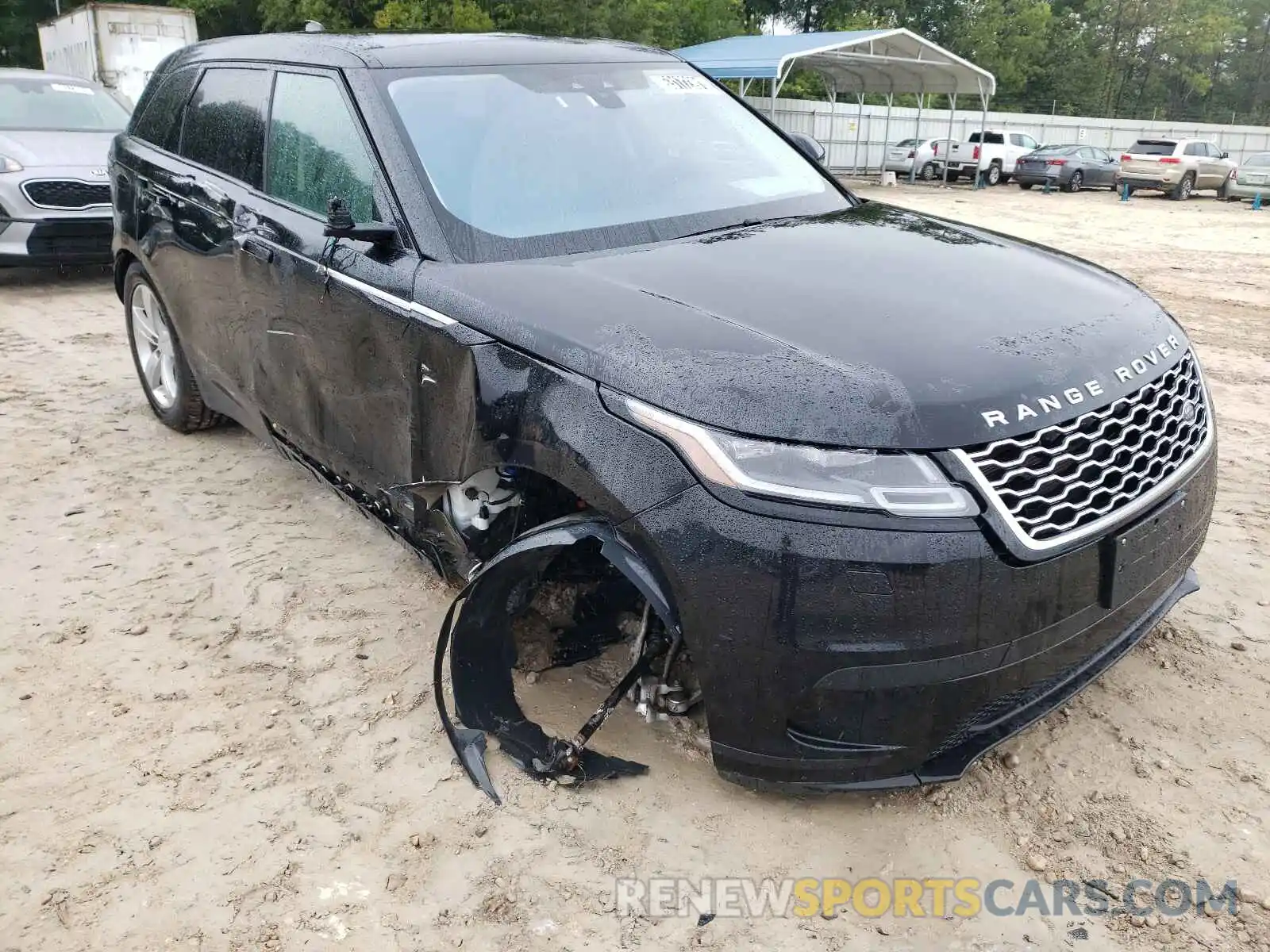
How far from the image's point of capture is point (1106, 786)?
8.30 ft

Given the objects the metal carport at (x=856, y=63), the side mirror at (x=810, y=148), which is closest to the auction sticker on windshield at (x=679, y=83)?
the side mirror at (x=810, y=148)

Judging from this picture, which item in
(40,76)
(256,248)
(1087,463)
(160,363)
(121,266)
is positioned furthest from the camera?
(40,76)

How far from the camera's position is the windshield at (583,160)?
2.88m

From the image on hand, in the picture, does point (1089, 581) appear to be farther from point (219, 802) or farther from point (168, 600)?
point (168, 600)

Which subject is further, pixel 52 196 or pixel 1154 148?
pixel 1154 148

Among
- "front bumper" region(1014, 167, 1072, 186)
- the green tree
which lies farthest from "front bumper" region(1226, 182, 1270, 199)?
the green tree

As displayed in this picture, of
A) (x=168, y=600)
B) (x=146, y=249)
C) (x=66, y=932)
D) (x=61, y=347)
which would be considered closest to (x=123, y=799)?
(x=66, y=932)

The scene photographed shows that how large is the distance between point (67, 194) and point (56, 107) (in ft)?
5.91

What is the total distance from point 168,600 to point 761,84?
38485 millimetres

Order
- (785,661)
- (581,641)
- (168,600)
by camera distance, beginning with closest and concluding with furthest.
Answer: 1. (785,661)
2. (581,641)
3. (168,600)

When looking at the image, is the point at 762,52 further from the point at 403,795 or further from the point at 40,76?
the point at 403,795

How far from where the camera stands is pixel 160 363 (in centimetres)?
509

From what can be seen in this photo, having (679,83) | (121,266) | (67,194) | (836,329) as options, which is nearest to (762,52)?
(67,194)

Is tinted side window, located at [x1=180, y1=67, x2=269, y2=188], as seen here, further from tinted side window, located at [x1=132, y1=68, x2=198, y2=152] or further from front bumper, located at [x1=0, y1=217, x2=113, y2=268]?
front bumper, located at [x1=0, y1=217, x2=113, y2=268]
